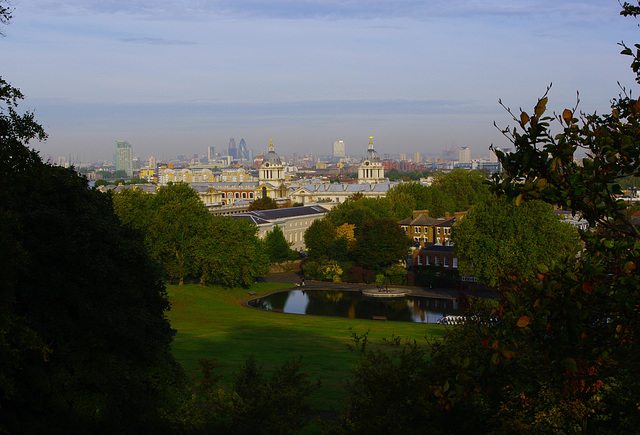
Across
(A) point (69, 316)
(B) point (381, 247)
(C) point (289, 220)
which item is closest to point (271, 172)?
(C) point (289, 220)

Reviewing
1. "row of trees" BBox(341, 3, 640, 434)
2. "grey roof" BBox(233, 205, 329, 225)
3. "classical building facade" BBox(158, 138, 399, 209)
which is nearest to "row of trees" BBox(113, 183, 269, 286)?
"grey roof" BBox(233, 205, 329, 225)

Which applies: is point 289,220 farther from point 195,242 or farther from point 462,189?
point 462,189

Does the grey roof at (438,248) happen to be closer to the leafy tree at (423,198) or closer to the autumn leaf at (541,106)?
the leafy tree at (423,198)

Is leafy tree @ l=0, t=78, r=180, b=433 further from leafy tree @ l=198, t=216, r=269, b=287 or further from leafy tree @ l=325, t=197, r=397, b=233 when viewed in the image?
leafy tree @ l=325, t=197, r=397, b=233

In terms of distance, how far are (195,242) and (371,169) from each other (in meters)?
97.2

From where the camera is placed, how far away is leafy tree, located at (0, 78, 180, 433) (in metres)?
12.0

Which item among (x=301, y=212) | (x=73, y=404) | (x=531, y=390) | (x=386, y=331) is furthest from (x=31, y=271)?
(x=301, y=212)

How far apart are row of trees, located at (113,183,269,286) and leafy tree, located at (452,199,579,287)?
15.9 metres

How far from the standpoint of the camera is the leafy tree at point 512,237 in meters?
A: 43.1

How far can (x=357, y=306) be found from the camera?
1806 inches

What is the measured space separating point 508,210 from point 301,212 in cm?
4271

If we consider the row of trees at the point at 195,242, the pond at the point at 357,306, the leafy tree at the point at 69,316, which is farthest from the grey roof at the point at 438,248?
the leafy tree at the point at 69,316

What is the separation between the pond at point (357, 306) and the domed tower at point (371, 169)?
92.0 metres

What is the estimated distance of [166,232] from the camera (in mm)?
47281
